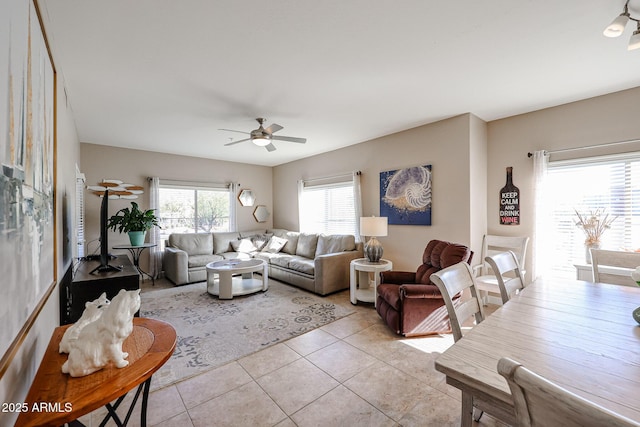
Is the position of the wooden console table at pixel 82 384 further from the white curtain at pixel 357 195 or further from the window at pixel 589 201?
the window at pixel 589 201

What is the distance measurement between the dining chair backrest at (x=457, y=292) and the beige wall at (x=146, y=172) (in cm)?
548

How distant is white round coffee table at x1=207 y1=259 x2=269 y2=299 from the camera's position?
394 centimetres

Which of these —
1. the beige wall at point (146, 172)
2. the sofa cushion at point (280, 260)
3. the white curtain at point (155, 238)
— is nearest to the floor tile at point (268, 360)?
the sofa cushion at point (280, 260)

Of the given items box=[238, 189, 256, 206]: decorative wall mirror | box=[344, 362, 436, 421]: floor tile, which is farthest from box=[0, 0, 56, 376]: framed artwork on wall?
box=[238, 189, 256, 206]: decorative wall mirror

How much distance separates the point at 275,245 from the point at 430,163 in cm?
343

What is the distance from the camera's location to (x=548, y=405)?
0.55m

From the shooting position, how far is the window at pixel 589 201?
2834mm

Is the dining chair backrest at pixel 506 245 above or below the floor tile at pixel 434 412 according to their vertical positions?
above

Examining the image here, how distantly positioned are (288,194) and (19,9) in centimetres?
564

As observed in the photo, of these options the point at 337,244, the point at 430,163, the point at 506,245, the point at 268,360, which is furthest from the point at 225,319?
the point at 506,245

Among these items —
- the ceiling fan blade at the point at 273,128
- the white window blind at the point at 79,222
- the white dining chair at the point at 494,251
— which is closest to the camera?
the ceiling fan blade at the point at 273,128

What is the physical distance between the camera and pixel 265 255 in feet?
18.0

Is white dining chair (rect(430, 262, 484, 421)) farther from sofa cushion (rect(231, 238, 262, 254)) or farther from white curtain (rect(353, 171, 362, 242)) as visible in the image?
sofa cushion (rect(231, 238, 262, 254))

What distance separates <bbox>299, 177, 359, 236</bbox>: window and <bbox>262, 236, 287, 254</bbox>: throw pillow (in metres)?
0.62
